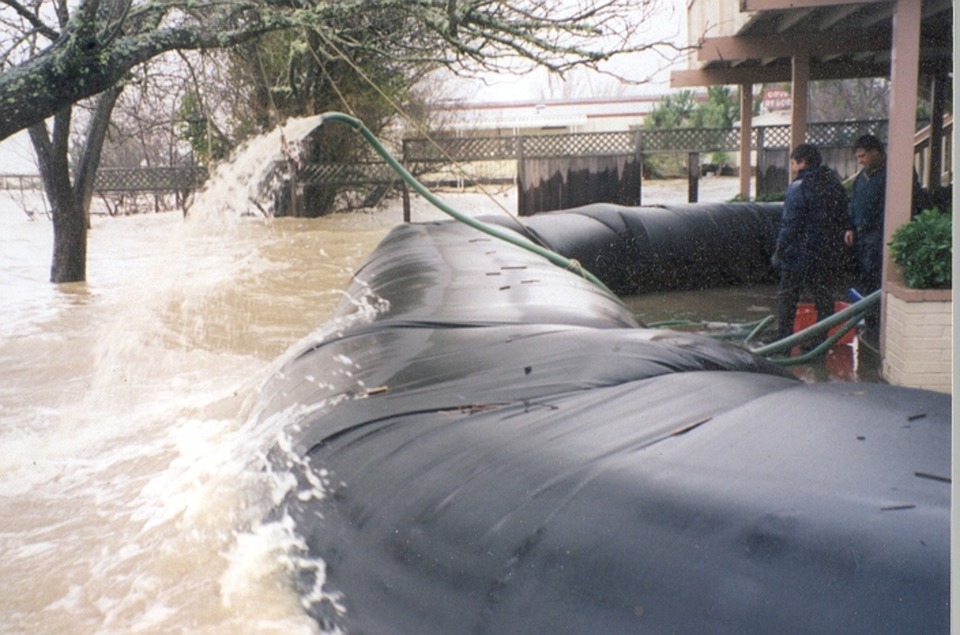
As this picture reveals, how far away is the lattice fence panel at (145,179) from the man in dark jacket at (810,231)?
1873cm

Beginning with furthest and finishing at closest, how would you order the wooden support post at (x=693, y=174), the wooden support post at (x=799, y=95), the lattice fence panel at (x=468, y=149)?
the lattice fence panel at (x=468, y=149) < the wooden support post at (x=693, y=174) < the wooden support post at (x=799, y=95)

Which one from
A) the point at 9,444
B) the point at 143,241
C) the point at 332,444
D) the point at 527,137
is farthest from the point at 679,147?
the point at 332,444

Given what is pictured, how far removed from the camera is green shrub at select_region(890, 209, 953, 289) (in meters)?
5.53

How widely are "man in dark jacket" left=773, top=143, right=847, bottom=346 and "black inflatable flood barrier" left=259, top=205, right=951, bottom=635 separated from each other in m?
3.73

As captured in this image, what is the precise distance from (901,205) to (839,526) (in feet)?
16.6

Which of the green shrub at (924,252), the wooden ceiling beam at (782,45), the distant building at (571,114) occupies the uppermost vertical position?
the distant building at (571,114)

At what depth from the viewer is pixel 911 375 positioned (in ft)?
18.3

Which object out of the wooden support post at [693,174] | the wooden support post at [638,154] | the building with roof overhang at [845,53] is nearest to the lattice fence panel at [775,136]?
the wooden support post at [693,174]

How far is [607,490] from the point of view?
2123mm

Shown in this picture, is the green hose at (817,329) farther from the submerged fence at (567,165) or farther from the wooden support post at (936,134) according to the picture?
the submerged fence at (567,165)

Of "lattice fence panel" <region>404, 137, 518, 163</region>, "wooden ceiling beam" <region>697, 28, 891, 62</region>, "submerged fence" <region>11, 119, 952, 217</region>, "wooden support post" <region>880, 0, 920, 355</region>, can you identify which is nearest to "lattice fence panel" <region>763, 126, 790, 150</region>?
"submerged fence" <region>11, 119, 952, 217</region>

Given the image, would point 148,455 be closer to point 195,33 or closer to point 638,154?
point 195,33

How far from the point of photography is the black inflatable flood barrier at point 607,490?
1778 millimetres

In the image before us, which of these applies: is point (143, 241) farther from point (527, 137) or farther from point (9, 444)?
point (9, 444)
